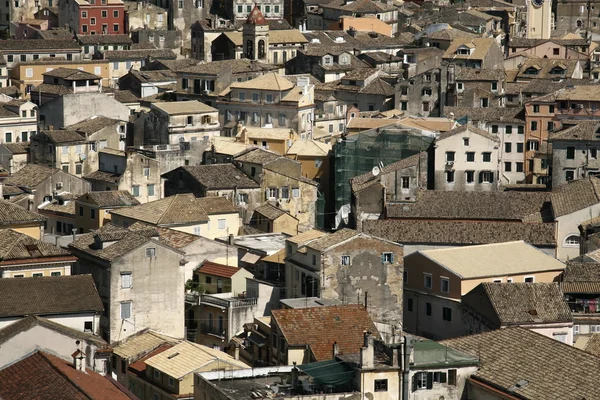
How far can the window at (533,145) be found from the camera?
112 m

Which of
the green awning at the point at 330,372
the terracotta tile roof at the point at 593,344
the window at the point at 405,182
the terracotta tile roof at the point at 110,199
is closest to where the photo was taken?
the green awning at the point at 330,372

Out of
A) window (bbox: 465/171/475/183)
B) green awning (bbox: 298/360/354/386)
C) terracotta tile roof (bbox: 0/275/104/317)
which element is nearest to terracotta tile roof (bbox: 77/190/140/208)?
window (bbox: 465/171/475/183)

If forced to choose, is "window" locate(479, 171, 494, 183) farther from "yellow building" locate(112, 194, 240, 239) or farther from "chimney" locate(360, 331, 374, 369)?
"chimney" locate(360, 331, 374, 369)

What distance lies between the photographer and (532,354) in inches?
2375

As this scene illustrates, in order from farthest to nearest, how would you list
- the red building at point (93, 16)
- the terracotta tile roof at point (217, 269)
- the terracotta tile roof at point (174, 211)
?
the red building at point (93, 16) → the terracotta tile roof at point (174, 211) → the terracotta tile roof at point (217, 269)

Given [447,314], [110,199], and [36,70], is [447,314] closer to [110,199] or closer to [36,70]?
[110,199]

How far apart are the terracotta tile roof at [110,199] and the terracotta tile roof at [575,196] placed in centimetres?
2119

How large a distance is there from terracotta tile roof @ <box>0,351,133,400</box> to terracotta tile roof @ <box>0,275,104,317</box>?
7.54 meters

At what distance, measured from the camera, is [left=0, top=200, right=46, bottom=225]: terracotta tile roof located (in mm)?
86375

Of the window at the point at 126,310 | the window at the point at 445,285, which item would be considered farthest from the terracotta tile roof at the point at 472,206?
the window at the point at 126,310

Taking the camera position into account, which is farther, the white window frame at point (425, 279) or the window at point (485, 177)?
the window at point (485, 177)

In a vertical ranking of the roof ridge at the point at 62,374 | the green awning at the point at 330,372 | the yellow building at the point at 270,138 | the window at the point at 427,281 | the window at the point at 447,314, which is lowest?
the window at the point at 447,314

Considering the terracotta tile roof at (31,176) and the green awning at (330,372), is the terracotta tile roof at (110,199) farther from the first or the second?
the green awning at (330,372)

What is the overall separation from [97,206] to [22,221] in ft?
29.0
